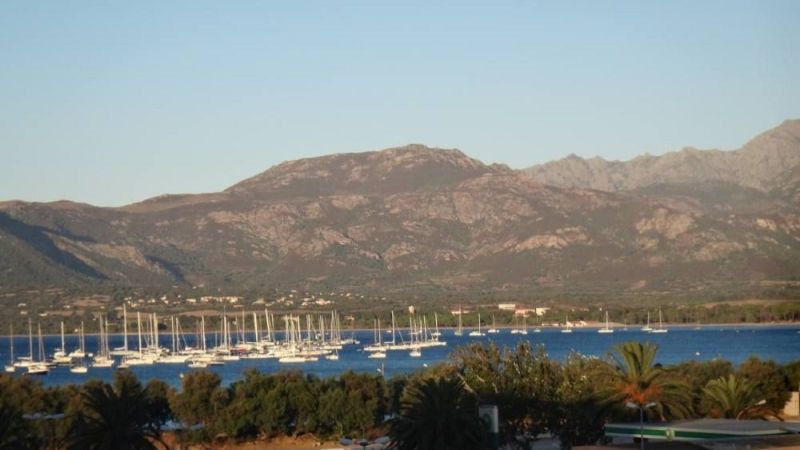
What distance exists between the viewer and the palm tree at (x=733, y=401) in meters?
51.8

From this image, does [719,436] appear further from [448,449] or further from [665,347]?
[665,347]

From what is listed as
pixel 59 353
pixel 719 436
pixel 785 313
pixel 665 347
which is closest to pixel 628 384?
pixel 719 436

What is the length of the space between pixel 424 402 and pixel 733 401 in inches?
612

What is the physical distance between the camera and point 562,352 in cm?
13912

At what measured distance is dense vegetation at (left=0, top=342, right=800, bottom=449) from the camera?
4150 cm

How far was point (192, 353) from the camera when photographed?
152875 mm

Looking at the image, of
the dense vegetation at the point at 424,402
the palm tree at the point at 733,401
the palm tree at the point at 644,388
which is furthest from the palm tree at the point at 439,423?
the palm tree at the point at 733,401

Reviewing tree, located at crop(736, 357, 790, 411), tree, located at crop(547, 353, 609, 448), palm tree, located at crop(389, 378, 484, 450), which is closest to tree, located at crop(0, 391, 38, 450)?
palm tree, located at crop(389, 378, 484, 450)

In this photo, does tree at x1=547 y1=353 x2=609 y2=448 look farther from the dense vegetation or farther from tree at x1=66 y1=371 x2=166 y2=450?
tree at x1=66 y1=371 x2=166 y2=450

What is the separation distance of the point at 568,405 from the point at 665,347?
106 meters

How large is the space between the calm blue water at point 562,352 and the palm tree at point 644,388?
63.1 metres

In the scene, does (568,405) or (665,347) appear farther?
(665,347)

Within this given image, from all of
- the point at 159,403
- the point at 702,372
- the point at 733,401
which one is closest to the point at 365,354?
Answer: the point at 702,372

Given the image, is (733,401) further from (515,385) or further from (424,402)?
(424,402)
